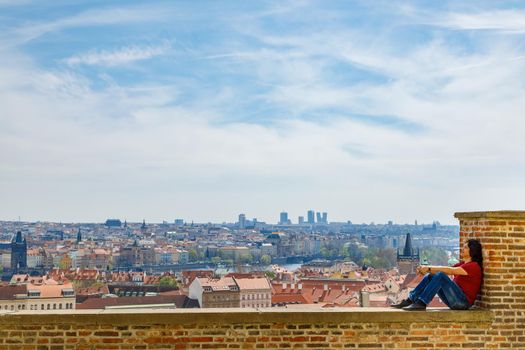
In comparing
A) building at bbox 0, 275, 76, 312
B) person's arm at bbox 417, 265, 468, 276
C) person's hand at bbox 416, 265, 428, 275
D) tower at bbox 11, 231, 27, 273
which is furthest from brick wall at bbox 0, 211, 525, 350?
tower at bbox 11, 231, 27, 273

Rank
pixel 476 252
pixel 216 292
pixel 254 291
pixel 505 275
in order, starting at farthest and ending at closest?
1. pixel 254 291
2. pixel 216 292
3. pixel 476 252
4. pixel 505 275

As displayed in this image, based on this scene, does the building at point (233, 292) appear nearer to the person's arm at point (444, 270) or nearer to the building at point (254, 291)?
the building at point (254, 291)

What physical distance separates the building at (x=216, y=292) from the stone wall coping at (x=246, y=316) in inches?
2911

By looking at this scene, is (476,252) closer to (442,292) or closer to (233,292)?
(442,292)

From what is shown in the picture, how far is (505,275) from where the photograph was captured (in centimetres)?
690

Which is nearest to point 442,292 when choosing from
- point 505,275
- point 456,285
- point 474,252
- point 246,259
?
point 456,285

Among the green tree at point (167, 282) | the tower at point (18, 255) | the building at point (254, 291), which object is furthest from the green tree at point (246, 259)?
the building at point (254, 291)

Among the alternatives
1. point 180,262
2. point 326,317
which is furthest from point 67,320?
point 180,262

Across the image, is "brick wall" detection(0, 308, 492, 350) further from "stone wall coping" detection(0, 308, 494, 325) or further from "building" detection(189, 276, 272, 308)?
"building" detection(189, 276, 272, 308)

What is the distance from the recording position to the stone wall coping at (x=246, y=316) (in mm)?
6488

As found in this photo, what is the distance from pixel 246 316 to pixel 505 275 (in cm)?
234

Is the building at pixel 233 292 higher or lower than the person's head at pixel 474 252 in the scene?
lower

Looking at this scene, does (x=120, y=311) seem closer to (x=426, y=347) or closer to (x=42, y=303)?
(x=426, y=347)

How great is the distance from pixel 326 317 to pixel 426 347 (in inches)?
37.1
